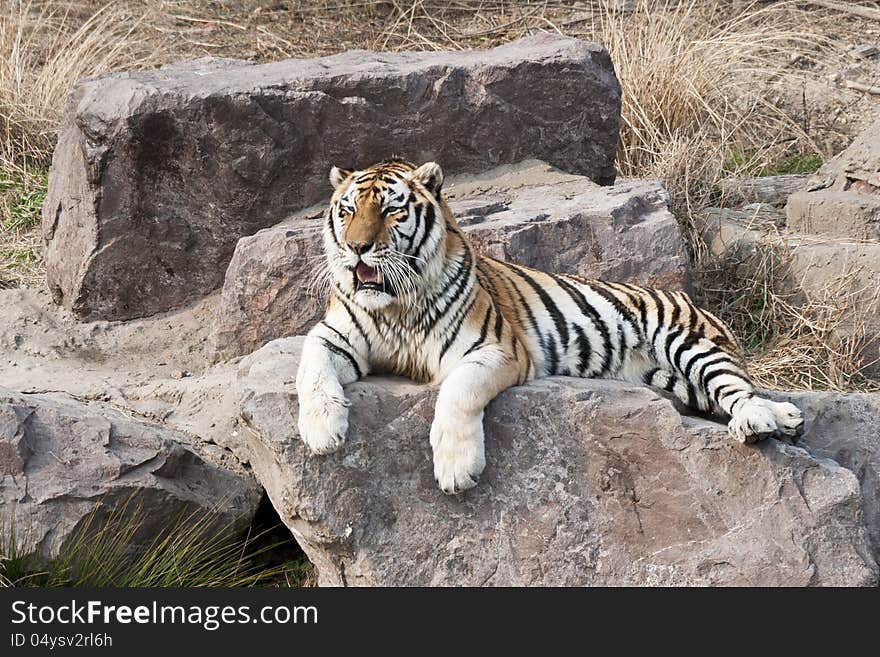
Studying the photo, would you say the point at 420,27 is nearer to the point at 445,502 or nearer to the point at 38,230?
the point at 38,230

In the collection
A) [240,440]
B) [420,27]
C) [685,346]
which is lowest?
[240,440]

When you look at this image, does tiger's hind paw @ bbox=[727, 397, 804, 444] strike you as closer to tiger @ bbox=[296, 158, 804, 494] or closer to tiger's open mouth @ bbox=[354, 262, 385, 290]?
tiger @ bbox=[296, 158, 804, 494]

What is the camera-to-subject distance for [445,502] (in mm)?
4113

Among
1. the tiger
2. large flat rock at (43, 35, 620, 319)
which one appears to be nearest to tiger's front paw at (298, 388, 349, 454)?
the tiger

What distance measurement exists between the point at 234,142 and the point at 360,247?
2.49 meters

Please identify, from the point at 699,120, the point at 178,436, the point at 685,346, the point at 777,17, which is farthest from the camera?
the point at 777,17

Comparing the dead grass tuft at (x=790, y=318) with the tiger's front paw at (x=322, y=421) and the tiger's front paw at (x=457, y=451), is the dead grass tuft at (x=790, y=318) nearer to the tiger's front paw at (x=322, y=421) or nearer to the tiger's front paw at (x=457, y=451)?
the tiger's front paw at (x=457, y=451)

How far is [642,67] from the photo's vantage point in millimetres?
8625

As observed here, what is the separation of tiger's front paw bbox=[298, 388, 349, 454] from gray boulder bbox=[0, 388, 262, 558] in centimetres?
96

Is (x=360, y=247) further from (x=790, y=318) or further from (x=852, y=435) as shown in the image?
(x=790, y=318)

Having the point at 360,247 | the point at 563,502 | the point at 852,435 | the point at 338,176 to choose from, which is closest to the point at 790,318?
the point at 852,435

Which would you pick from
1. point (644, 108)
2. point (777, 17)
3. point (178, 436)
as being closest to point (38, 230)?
point (178, 436)

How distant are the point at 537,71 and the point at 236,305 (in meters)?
2.33

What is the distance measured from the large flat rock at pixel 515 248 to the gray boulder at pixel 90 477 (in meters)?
1.20
